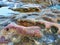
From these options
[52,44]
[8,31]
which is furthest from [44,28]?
[8,31]

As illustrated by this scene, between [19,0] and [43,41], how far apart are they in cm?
197

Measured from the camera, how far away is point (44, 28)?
119cm

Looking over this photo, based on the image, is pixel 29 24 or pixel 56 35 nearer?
pixel 56 35

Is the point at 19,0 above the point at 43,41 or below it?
below

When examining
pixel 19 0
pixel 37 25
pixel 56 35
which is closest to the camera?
pixel 56 35

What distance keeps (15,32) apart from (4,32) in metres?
0.09

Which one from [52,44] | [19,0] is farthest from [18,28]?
[19,0]

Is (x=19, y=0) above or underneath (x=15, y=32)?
underneath

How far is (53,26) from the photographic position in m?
1.22

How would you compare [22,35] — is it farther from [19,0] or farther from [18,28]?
[19,0]

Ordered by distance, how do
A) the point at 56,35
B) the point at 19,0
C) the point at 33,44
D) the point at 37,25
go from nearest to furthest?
the point at 33,44, the point at 56,35, the point at 37,25, the point at 19,0

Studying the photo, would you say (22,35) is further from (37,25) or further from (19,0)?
(19,0)

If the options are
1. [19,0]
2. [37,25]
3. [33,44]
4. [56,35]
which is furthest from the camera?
[19,0]

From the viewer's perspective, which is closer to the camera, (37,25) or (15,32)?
(15,32)
